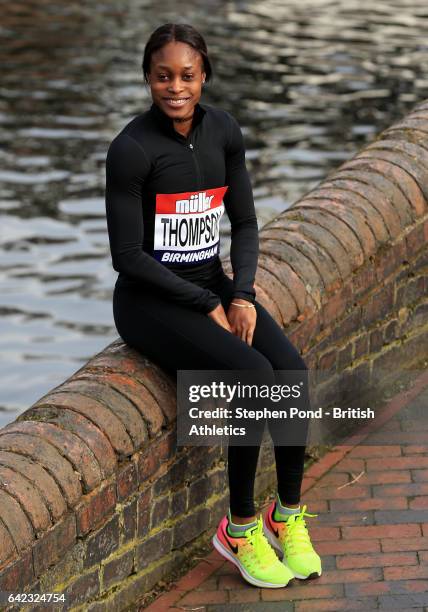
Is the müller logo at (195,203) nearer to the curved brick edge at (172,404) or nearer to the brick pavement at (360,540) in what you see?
the curved brick edge at (172,404)

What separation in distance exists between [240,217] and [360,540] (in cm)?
125

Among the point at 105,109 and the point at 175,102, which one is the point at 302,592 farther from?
the point at 105,109

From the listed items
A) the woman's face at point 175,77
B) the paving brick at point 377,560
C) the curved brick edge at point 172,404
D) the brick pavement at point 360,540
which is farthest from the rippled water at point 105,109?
the woman's face at point 175,77

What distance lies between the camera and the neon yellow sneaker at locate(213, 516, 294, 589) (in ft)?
15.6

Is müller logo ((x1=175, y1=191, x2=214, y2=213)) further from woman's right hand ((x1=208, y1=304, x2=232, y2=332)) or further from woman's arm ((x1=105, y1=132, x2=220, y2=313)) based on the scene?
woman's right hand ((x1=208, y1=304, x2=232, y2=332))

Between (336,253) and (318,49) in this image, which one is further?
(318,49)

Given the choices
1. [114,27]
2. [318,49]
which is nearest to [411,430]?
[318,49]

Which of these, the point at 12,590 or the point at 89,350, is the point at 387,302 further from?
the point at 89,350

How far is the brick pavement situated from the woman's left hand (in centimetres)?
82

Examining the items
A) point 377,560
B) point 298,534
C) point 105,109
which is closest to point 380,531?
point 377,560

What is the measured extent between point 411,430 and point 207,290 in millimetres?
1451

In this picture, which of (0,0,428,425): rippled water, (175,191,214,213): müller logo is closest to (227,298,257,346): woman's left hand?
(175,191,214,213): müller logo

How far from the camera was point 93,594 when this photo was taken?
14.7ft

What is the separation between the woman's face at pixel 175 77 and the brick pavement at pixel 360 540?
1.61 m
